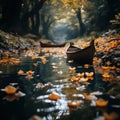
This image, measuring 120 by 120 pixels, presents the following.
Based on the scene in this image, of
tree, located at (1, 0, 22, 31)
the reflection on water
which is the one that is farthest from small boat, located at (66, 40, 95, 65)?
tree, located at (1, 0, 22, 31)

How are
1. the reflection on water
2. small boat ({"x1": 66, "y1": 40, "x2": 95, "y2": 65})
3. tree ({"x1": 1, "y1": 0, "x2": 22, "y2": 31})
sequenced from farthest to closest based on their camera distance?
tree ({"x1": 1, "y1": 0, "x2": 22, "y2": 31}) < small boat ({"x1": 66, "y1": 40, "x2": 95, "y2": 65}) < the reflection on water

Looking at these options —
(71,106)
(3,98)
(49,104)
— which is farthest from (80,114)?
(3,98)

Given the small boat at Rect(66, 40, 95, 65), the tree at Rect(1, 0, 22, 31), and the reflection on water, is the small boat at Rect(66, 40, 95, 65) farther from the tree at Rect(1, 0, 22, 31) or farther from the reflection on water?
the tree at Rect(1, 0, 22, 31)

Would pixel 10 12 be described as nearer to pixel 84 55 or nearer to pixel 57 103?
pixel 84 55

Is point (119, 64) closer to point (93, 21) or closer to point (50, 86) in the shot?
point (50, 86)

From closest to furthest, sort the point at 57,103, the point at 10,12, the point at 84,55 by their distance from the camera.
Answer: the point at 57,103, the point at 84,55, the point at 10,12

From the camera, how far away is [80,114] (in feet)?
11.8

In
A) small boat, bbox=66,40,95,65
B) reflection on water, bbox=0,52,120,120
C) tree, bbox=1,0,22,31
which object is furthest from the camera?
tree, bbox=1,0,22,31

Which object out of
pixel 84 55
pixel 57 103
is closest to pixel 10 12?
pixel 84 55

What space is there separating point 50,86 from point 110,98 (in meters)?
1.69

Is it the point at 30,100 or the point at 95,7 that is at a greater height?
the point at 95,7

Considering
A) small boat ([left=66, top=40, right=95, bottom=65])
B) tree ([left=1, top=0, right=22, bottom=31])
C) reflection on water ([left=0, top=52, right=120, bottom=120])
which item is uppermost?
tree ([left=1, top=0, right=22, bottom=31])

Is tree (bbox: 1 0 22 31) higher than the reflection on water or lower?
higher

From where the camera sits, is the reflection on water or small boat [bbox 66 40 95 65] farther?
small boat [bbox 66 40 95 65]
